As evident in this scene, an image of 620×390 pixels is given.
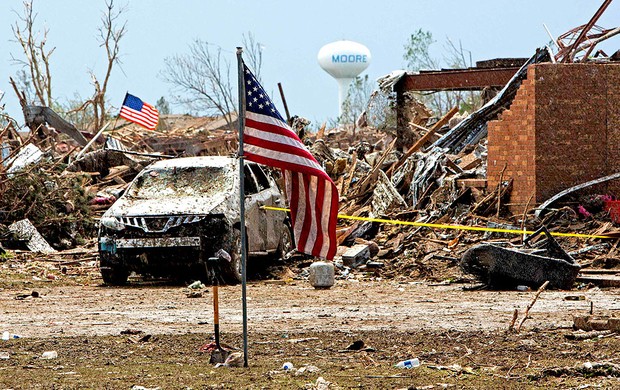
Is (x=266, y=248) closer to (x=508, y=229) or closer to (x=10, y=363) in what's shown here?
(x=508, y=229)

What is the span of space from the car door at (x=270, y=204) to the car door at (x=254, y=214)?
0.10 m

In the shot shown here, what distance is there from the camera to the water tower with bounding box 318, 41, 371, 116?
9406 centimetres

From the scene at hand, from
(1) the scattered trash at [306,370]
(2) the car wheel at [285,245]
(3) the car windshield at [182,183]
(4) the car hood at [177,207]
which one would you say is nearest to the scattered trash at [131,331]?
(1) the scattered trash at [306,370]

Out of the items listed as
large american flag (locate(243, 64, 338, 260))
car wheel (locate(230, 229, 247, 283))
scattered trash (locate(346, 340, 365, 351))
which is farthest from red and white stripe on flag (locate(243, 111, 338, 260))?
car wheel (locate(230, 229, 247, 283))

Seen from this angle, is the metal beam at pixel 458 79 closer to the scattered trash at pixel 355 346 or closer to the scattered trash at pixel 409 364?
the scattered trash at pixel 355 346

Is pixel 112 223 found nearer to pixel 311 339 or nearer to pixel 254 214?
pixel 254 214

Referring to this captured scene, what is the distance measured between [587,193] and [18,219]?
37.4 ft

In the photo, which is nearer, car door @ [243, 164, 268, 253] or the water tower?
car door @ [243, 164, 268, 253]

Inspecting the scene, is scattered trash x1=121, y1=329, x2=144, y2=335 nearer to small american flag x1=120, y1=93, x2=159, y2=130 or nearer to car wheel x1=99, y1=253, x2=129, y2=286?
car wheel x1=99, y1=253, x2=129, y2=286

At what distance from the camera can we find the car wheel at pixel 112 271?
17.4 meters

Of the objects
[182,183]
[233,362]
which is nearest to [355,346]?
[233,362]

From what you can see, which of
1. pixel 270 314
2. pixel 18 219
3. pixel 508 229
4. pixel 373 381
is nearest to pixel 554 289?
pixel 508 229

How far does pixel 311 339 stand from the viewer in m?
10.7

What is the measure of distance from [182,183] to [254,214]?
1236 millimetres
